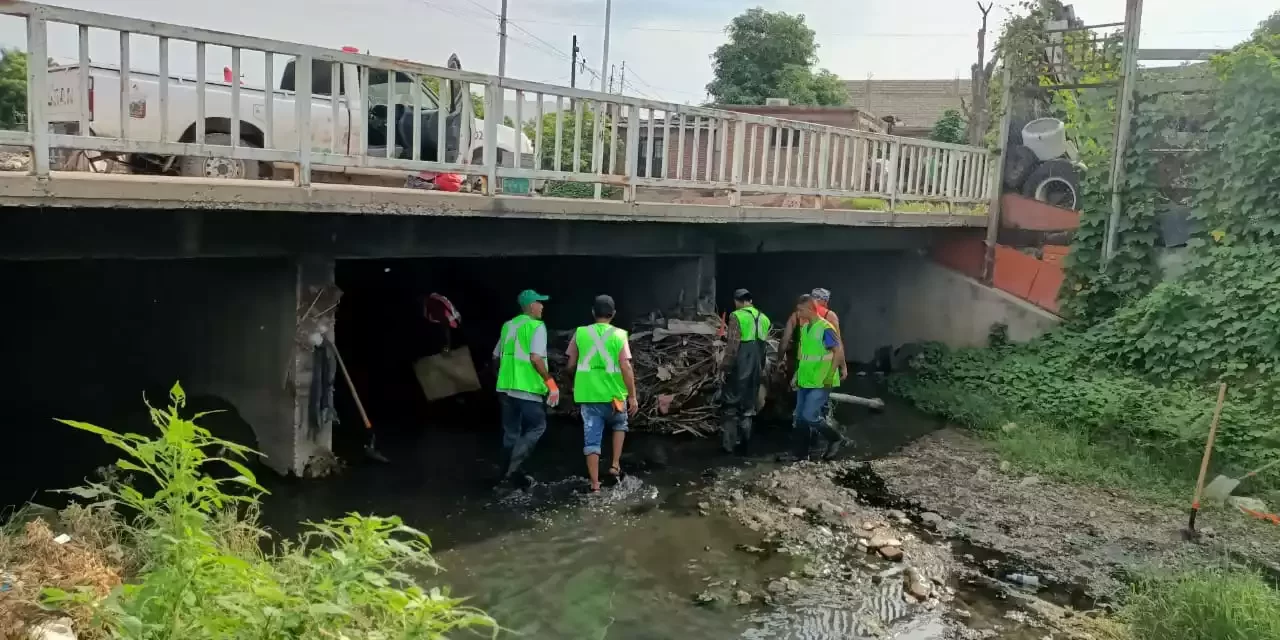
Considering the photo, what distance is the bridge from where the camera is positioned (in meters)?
5.71

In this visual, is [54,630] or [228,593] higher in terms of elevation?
[228,593]

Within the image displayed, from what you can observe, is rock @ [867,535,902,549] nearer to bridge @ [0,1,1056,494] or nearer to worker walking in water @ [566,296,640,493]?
worker walking in water @ [566,296,640,493]

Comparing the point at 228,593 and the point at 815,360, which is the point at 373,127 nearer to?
the point at 815,360

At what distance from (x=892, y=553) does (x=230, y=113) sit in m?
6.08

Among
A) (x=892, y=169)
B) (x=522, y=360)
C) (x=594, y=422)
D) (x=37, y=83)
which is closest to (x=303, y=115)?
(x=37, y=83)

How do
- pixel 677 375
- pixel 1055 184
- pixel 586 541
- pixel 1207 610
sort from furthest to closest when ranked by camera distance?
1. pixel 1055 184
2. pixel 677 375
3. pixel 586 541
4. pixel 1207 610

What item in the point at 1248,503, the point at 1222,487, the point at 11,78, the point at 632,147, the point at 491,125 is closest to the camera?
the point at 11,78

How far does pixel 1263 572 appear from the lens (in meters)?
6.67

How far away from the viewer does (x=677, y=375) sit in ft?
34.0

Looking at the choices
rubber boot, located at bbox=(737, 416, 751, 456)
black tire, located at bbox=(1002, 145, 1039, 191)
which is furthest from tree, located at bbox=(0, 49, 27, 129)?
black tire, located at bbox=(1002, 145, 1039, 191)

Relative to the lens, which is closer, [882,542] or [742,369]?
[882,542]

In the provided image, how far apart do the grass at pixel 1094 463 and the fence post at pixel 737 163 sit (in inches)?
154

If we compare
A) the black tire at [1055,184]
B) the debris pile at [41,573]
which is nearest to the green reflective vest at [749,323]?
the debris pile at [41,573]

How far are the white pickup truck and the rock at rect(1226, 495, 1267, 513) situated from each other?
690 centimetres
